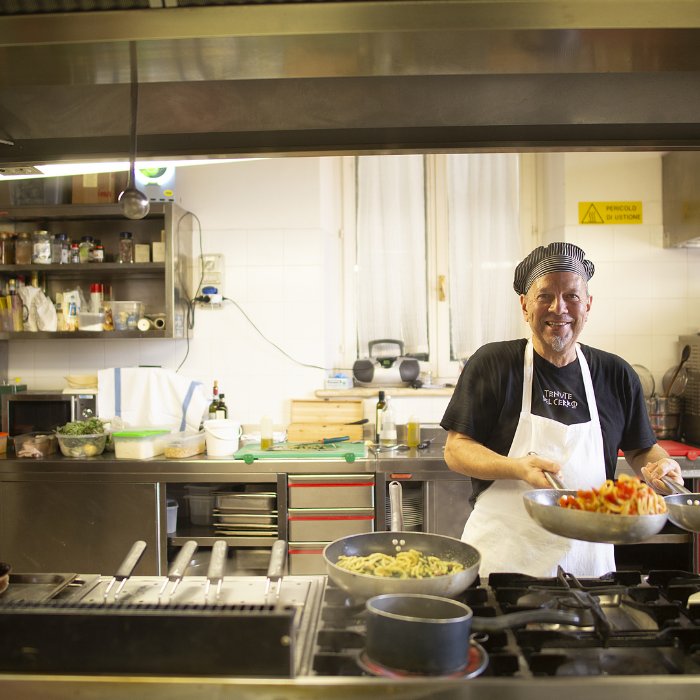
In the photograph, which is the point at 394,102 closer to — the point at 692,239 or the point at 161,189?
the point at 161,189

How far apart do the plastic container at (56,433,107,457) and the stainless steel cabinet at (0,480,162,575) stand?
0.19 metres

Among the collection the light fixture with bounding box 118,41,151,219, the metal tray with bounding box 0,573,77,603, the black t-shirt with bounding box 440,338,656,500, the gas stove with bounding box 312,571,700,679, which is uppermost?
the light fixture with bounding box 118,41,151,219

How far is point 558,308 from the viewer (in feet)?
7.04

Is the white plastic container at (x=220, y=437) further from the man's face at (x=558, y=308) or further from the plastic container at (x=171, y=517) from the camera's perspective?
the man's face at (x=558, y=308)

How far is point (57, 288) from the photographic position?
4371mm

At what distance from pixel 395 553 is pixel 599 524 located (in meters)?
0.52

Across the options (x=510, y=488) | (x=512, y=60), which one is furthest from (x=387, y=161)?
(x=512, y=60)

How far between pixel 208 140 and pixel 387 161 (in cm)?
321

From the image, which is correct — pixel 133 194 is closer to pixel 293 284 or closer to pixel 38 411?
pixel 293 284

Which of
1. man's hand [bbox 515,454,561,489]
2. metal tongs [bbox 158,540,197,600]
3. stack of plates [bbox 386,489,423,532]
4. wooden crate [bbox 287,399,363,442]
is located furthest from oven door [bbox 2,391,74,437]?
man's hand [bbox 515,454,561,489]

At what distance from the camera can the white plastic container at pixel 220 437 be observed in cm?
365

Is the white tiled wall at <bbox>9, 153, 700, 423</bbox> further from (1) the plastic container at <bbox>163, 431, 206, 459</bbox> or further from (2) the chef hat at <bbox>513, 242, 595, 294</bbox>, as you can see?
(2) the chef hat at <bbox>513, 242, 595, 294</bbox>

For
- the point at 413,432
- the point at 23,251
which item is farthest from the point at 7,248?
the point at 413,432

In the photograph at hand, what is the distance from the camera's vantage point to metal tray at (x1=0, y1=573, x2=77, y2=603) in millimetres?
1596
